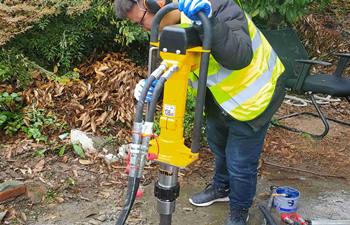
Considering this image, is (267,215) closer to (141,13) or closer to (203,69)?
(203,69)

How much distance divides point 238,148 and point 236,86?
19.1 inches

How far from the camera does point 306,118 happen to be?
17.7 ft

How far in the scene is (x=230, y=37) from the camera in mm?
1940

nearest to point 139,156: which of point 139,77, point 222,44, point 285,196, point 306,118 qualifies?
point 222,44

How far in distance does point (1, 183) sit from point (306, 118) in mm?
4050

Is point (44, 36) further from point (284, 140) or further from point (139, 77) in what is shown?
point (284, 140)

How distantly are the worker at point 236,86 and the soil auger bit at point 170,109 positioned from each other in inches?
4.9

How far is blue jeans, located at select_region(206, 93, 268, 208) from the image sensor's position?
2.63 m

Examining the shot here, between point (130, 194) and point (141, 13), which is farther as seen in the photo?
point (141, 13)

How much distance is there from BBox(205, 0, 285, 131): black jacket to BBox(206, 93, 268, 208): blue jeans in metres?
0.54

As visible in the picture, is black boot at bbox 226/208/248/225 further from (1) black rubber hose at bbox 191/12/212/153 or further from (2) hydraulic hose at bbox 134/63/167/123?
(2) hydraulic hose at bbox 134/63/167/123

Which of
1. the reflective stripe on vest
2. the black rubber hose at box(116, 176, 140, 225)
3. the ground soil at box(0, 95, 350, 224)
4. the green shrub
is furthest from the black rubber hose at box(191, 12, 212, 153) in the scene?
the green shrub

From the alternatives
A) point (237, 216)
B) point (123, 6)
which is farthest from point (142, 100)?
point (237, 216)

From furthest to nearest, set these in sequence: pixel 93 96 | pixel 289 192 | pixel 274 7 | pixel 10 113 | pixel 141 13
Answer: pixel 93 96, pixel 274 7, pixel 10 113, pixel 289 192, pixel 141 13
